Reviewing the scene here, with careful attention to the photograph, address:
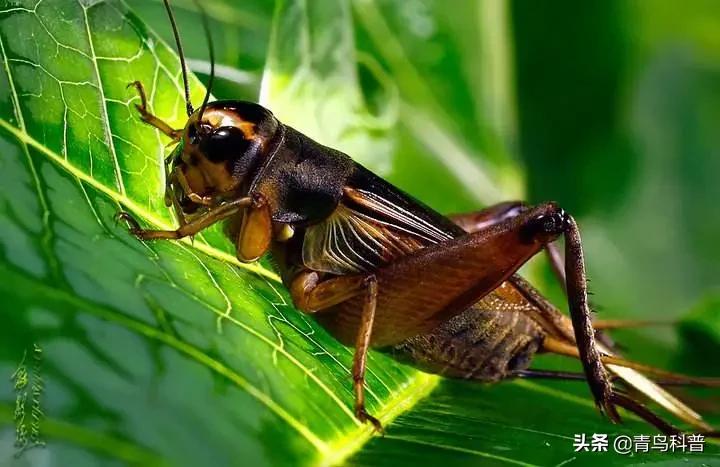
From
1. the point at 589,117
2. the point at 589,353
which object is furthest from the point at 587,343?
the point at 589,117

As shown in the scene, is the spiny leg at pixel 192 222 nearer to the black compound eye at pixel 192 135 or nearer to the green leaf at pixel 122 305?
the green leaf at pixel 122 305

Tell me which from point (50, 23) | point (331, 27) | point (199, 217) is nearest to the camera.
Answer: point (50, 23)

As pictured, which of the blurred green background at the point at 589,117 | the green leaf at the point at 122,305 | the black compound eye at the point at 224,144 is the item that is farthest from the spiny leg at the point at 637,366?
the black compound eye at the point at 224,144

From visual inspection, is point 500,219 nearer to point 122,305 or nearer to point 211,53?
point 211,53

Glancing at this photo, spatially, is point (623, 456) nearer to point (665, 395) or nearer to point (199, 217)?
point (665, 395)

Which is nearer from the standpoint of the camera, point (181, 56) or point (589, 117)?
point (181, 56)

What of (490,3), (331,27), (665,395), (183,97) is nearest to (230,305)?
(183,97)
